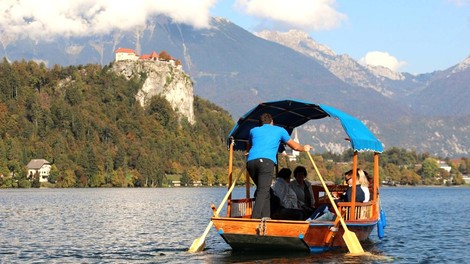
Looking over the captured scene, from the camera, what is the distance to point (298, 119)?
35.9 metres

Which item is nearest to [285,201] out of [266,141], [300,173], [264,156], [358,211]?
[300,173]

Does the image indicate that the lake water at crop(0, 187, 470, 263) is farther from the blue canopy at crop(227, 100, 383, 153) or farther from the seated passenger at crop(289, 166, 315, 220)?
the blue canopy at crop(227, 100, 383, 153)

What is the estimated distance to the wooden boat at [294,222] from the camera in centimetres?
2819

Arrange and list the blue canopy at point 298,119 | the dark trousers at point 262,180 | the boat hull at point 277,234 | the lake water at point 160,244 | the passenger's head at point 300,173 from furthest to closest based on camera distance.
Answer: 1. the passenger's head at point 300,173
2. the blue canopy at point 298,119
3. the lake water at point 160,244
4. the dark trousers at point 262,180
5. the boat hull at point 277,234

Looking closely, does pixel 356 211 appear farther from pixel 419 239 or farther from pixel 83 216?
pixel 83 216

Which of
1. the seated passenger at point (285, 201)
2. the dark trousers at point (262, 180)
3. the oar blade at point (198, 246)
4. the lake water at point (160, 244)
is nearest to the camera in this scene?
the dark trousers at point (262, 180)

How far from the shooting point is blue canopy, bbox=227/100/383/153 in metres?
31.3

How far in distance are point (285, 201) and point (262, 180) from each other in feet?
8.29

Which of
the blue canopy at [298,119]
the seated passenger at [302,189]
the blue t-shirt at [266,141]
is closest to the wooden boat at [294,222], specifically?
the blue canopy at [298,119]

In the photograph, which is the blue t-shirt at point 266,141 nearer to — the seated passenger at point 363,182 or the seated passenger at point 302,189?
the seated passenger at point 302,189

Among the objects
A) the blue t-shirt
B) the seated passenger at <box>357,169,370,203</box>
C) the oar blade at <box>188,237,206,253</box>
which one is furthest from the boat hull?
the seated passenger at <box>357,169,370,203</box>

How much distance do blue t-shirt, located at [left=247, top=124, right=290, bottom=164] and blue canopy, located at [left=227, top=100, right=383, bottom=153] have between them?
3053mm

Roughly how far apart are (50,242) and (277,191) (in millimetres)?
12577

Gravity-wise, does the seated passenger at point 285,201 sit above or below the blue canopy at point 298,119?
below
